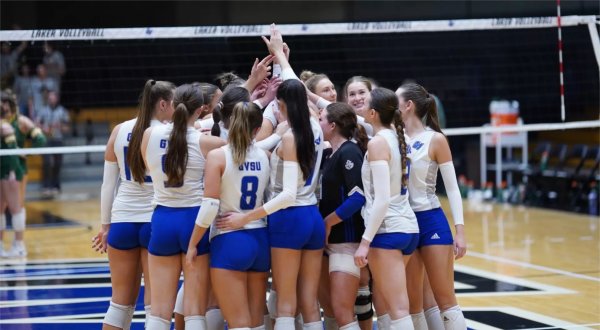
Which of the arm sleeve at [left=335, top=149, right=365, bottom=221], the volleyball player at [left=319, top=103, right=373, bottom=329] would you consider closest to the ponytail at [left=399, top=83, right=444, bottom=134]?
the volleyball player at [left=319, top=103, right=373, bottom=329]

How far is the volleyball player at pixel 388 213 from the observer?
19.5ft

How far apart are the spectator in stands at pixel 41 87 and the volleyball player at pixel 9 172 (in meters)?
5.24

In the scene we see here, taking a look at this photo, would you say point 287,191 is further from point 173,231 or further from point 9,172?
point 9,172

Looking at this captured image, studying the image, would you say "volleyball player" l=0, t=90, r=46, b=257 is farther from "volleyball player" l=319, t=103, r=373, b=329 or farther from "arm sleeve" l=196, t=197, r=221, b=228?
"arm sleeve" l=196, t=197, r=221, b=228

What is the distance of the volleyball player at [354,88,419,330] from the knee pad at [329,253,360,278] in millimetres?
120

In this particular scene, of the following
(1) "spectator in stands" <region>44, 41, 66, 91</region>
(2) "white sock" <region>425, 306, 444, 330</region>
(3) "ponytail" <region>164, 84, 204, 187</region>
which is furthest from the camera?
(1) "spectator in stands" <region>44, 41, 66, 91</region>

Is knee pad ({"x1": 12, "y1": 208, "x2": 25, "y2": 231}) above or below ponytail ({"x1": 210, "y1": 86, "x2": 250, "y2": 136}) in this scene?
below

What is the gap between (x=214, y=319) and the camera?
6.50m

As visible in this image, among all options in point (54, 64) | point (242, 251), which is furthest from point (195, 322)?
point (54, 64)

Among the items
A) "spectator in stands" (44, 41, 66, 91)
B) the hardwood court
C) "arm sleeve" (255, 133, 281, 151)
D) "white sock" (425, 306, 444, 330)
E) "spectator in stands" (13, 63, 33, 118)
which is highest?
"spectator in stands" (44, 41, 66, 91)

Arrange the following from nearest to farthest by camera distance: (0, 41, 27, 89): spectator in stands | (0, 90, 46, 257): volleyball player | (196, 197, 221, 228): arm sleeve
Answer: (196, 197, 221, 228): arm sleeve
(0, 90, 46, 257): volleyball player
(0, 41, 27, 89): spectator in stands

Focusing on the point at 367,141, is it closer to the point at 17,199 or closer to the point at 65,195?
the point at 17,199

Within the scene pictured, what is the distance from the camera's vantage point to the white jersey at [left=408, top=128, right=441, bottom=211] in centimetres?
637

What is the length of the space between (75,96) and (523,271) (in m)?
10.7
